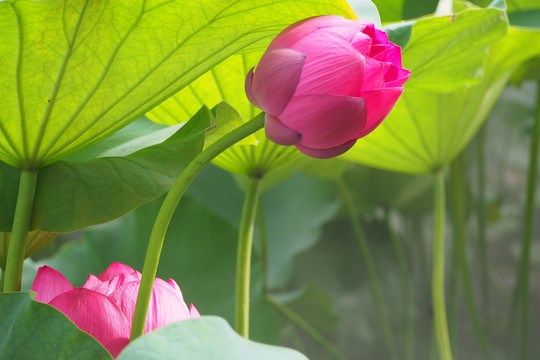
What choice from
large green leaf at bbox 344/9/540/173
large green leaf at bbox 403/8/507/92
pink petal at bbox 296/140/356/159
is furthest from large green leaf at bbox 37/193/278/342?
pink petal at bbox 296/140/356/159

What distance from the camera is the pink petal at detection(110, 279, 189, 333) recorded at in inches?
9.1

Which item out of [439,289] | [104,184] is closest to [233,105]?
[104,184]

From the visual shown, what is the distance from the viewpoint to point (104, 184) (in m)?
0.28

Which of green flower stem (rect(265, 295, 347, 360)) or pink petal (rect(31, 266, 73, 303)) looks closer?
pink petal (rect(31, 266, 73, 303))

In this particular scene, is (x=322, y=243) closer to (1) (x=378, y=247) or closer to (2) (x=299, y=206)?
(1) (x=378, y=247)

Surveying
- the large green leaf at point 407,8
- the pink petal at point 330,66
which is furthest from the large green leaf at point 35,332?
the large green leaf at point 407,8

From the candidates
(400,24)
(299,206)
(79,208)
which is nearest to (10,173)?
(79,208)

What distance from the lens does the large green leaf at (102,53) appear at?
0.72 feet

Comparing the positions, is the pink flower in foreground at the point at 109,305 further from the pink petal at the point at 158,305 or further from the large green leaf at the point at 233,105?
the large green leaf at the point at 233,105

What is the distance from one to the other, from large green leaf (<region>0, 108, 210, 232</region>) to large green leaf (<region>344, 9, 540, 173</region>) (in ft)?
0.94

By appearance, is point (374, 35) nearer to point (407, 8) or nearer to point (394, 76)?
point (394, 76)

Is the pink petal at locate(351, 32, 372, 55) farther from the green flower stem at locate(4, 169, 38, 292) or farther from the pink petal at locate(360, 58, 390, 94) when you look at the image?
the green flower stem at locate(4, 169, 38, 292)

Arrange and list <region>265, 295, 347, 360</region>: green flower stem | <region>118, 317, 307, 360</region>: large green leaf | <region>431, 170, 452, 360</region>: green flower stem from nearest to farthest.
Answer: <region>118, 317, 307, 360</region>: large green leaf, <region>431, 170, 452, 360</region>: green flower stem, <region>265, 295, 347, 360</region>: green flower stem

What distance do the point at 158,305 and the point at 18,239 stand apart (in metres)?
0.06
